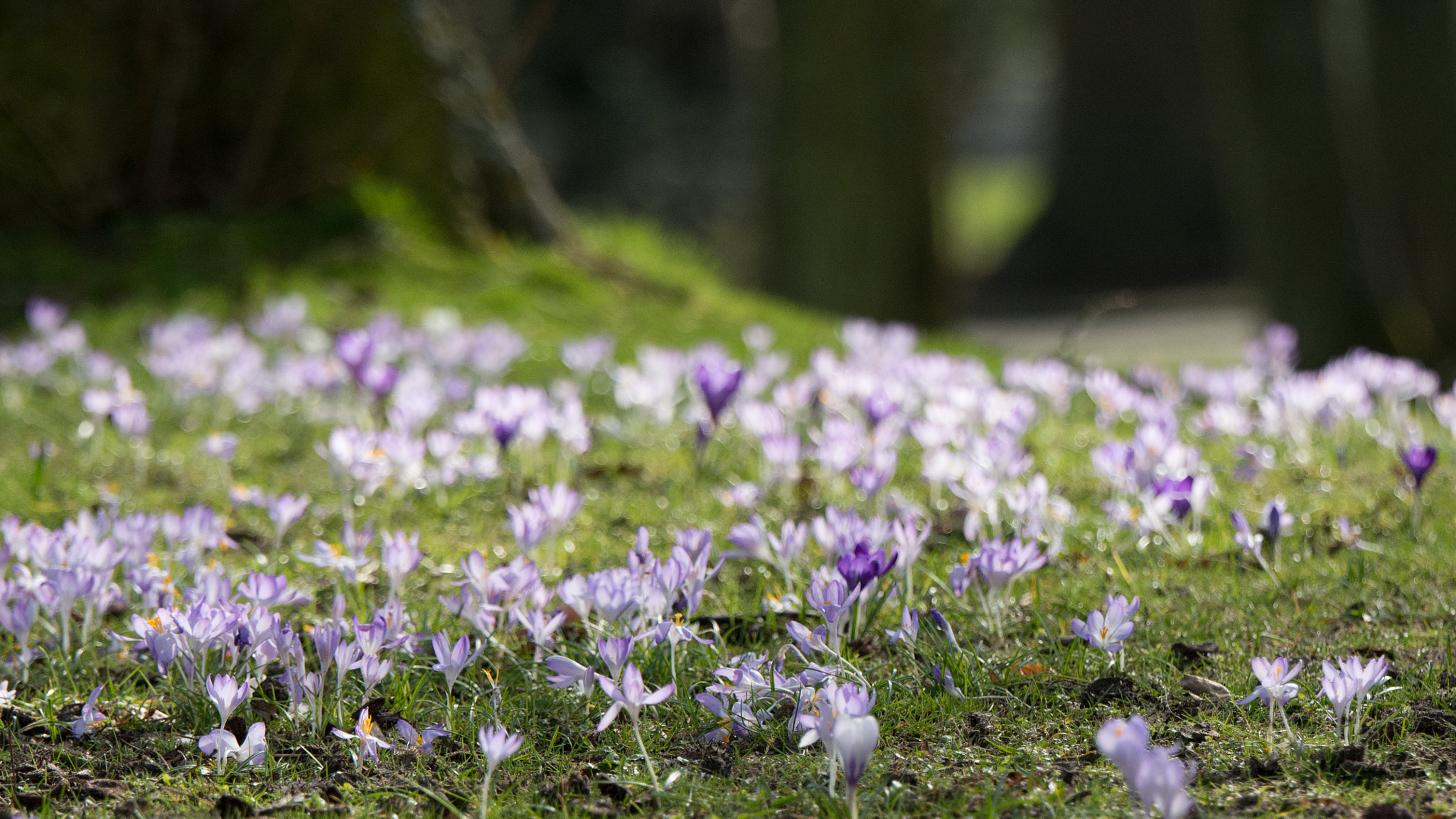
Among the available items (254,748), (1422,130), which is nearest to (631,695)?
(254,748)

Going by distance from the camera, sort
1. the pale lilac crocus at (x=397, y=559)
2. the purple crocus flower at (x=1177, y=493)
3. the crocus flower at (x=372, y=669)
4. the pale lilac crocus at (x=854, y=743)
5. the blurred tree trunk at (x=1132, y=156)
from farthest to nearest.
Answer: the blurred tree trunk at (x=1132, y=156) → the purple crocus flower at (x=1177, y=493) → the pale lilac crocus at (x=397, y=559) → the crocus flower at (x=372, y=669) → the pale lilac crocus at (x=854, y=743)

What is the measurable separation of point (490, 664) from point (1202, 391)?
3.02 meters

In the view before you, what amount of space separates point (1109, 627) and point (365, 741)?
1182mm

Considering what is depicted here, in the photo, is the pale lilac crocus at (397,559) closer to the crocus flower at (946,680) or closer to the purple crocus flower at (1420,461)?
the crocus flower at (946,680)

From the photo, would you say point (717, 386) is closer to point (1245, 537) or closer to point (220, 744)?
point (1245, 537)

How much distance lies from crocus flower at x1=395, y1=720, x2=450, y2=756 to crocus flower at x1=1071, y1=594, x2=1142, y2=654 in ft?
3.35

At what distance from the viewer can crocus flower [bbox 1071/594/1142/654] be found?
2.02 meters

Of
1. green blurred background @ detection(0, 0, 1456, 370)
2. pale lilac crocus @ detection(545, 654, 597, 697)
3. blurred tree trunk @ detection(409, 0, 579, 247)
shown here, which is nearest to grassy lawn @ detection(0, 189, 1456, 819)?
pale lilac crocus @ detection(545, 654, 597, 697)

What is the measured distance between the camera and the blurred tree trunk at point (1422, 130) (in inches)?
392

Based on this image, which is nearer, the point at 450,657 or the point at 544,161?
the point at 450,657

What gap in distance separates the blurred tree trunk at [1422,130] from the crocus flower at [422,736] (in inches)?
379

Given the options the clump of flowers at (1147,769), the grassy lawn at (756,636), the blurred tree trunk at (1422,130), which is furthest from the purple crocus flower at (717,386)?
the blurred tree trunk at (1422,130)

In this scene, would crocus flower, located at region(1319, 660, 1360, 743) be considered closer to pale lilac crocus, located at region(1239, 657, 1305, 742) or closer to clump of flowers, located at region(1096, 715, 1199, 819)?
pale lilac crocus, located at region(1239, 657, 1305, 742)

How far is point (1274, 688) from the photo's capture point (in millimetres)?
1853
